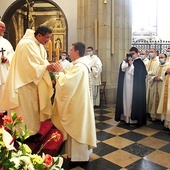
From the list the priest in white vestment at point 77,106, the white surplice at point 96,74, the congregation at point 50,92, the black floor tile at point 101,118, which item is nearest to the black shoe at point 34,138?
the congregation at point 50,92

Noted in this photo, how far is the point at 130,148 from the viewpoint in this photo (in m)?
4.16

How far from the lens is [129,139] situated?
4.66 meters

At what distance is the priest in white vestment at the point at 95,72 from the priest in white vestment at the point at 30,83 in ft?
14.5

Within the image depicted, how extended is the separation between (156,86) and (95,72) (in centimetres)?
214

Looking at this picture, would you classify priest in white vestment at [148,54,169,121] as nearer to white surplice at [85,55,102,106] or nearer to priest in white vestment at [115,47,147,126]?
priest in white vestment at [115,47,147,126]

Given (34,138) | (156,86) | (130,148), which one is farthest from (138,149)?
(156,86)

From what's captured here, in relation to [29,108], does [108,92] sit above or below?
below

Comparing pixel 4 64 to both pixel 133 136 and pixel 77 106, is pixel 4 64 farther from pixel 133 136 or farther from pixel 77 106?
pixel 133 136

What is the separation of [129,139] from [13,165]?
12.9 ft

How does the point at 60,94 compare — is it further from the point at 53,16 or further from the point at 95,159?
the point at 53,16

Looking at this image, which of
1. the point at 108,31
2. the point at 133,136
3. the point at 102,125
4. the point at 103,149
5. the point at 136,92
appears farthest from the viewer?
the point at 108,31

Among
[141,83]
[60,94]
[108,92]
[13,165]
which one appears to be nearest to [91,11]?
[108,92]

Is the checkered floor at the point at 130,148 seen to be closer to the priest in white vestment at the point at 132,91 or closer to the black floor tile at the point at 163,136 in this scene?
the black floor tile at the point at 163,136

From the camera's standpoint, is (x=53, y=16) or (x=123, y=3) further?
(x=53, y=16)
